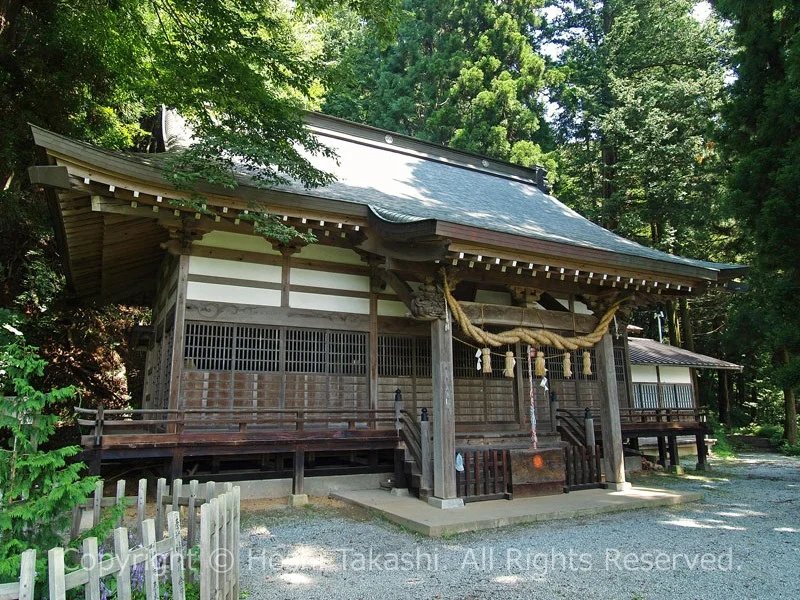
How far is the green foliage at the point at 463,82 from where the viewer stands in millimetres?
21484

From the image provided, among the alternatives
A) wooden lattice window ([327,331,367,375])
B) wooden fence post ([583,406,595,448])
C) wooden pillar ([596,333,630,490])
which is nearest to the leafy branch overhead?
wooden lattice window ([327,331,367,375])

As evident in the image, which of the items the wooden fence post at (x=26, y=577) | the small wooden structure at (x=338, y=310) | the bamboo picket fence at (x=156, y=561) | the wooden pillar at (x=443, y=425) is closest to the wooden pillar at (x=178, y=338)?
the small wooden structure at (x=338, y=310)

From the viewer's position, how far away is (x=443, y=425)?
23.5 ft

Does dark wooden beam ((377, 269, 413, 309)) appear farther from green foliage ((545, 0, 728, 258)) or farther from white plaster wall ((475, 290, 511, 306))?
green foliage ((545, 0, 728, 258))

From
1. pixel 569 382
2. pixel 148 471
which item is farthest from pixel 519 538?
pixel 569 382

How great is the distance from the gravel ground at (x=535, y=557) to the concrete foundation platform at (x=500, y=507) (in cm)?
15

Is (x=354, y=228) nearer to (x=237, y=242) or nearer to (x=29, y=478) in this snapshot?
(x=237, y=242)

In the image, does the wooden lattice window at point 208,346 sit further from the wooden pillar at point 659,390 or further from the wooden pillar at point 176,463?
the wooden pillar at point 659,390

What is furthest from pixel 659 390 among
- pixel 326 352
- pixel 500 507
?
pixel 326 352

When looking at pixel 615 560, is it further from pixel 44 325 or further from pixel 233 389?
pixel 44 325

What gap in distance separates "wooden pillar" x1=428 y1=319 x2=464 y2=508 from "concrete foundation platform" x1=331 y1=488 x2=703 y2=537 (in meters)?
0.24

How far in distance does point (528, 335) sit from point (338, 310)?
125 inches

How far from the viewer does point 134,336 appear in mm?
12820

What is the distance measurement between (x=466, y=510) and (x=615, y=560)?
6.98 feet
